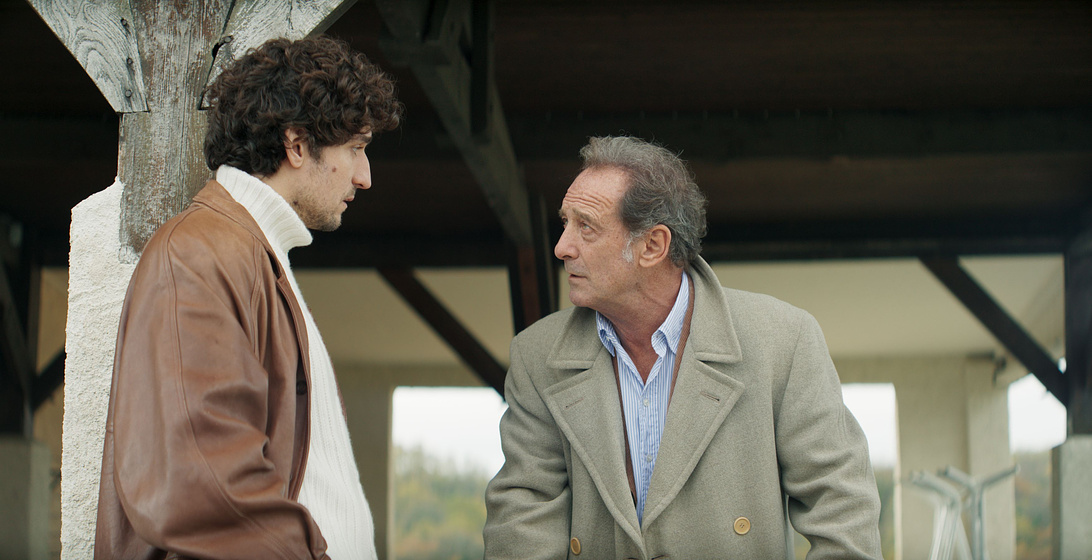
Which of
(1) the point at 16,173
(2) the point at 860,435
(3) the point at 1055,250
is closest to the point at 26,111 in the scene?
(1) the point at 16,173

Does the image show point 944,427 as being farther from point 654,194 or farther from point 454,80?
point 654,194

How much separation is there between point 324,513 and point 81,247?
0.82m

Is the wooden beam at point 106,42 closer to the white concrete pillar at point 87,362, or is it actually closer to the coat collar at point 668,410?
the white concrete pillar at point 87,362

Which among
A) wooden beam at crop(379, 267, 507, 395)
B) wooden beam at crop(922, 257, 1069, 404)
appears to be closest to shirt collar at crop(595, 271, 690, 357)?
wooden beam at crop(379, 267, 507, 395)

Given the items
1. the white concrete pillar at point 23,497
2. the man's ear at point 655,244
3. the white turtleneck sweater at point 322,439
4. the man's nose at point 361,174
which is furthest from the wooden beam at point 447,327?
the white turtleneck sweater at point 322,439

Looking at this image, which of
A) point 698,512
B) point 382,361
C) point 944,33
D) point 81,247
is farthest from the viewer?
point 382,361

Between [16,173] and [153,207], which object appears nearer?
[153,207]

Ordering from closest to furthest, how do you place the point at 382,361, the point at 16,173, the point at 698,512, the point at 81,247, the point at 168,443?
the point at 168,443 → the point at 81,247 → the point at 698,512 → the point at 16,173 → the point at 382,361

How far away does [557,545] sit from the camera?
2.22 meters

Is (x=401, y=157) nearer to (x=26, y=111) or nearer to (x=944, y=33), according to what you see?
(x=26, y=111)

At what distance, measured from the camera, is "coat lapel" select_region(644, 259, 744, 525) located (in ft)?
7.05

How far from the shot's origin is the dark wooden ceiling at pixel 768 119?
399cm

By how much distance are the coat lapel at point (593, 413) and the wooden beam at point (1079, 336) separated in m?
4.70

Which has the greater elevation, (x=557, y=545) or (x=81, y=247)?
(x=81, y=247)
